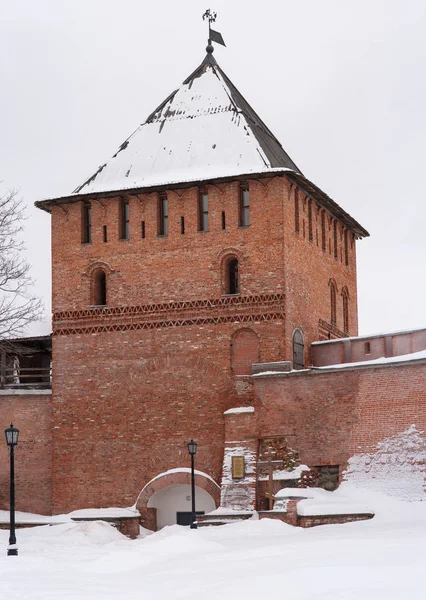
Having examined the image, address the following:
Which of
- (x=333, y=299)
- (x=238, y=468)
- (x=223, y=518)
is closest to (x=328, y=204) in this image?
(x=333, y=299)

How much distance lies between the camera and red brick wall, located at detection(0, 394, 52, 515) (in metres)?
30.6

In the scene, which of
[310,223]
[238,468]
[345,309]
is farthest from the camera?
[345,309]

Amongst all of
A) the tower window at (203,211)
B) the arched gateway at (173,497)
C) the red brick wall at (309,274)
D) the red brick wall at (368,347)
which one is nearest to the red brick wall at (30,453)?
the arched gateway at (173,497)

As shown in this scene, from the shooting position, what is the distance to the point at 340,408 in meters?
26.5

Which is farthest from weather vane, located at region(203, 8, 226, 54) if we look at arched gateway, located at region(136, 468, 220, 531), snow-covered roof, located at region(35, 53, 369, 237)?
arched gateway, located at region(136, 468, 220, 531)

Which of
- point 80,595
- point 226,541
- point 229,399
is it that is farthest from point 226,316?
point 80,595

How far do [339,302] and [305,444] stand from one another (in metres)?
7.68

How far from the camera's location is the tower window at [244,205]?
98.2 ft

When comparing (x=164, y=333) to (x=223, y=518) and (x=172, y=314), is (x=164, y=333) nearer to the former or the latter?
(x=172, y=314)

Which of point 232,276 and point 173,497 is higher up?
point 232,276

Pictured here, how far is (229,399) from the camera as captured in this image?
28875 millimetres

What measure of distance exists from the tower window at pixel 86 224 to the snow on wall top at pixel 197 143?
0.50 meters

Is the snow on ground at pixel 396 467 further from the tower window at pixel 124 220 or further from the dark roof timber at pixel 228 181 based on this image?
the tower window at pixel 124 220

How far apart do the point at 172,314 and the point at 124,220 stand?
10.1 ft
